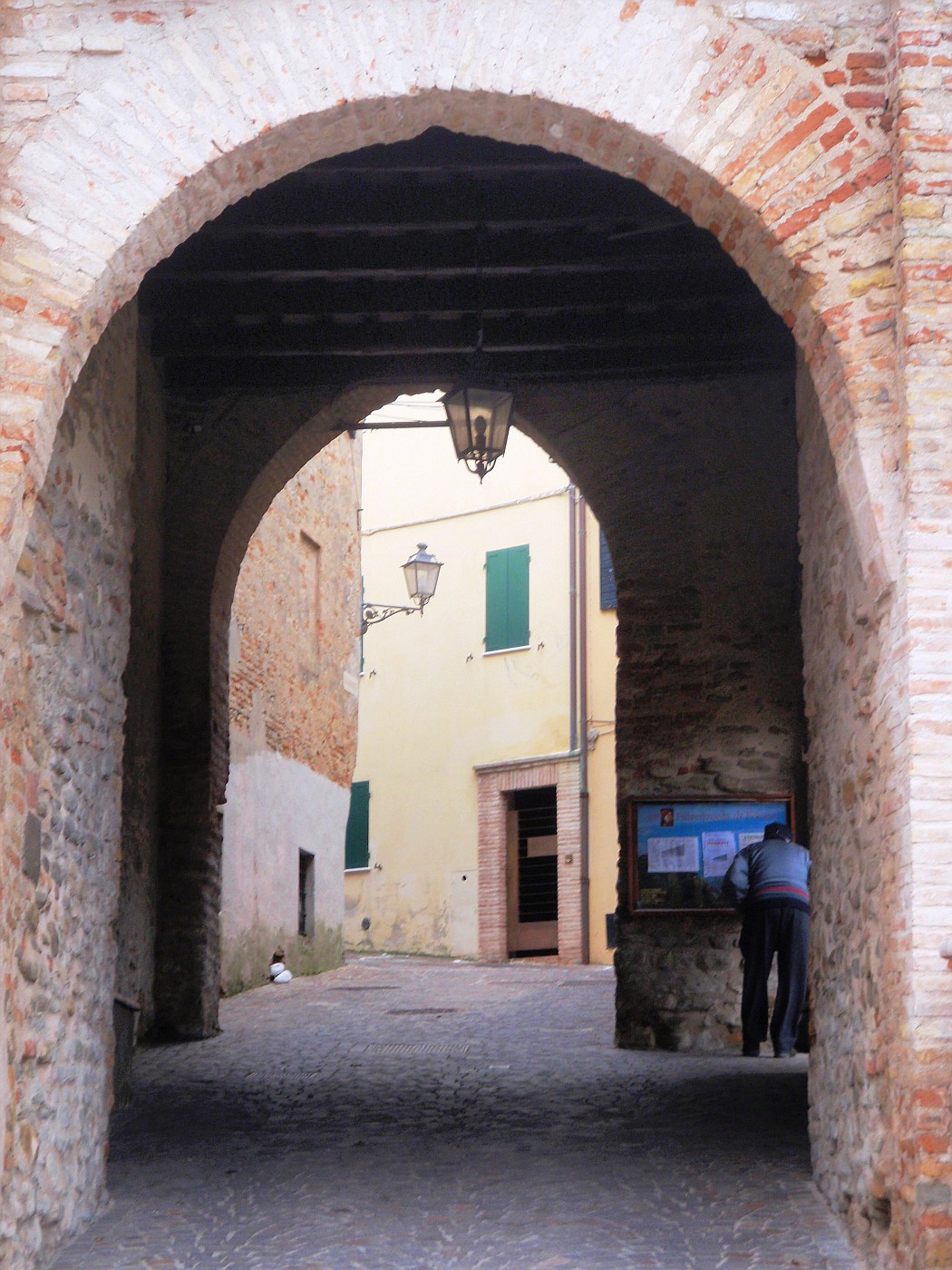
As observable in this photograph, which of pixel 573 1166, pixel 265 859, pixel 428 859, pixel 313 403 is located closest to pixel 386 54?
pixel 573 1166

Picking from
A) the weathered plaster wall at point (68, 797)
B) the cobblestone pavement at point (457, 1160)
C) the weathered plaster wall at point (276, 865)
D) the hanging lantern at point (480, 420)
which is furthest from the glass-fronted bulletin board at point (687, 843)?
the weathered plaster wall at point (276, 865)

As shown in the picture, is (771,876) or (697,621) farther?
(697,621)

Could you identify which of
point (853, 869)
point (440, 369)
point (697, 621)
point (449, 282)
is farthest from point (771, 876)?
point (853, 869)

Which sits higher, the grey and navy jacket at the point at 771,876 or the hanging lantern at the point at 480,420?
the hanging lantern at the point at 480,420

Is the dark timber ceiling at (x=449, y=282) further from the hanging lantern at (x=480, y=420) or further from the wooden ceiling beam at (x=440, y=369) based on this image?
the hanging lantern at (x=480, y=420)

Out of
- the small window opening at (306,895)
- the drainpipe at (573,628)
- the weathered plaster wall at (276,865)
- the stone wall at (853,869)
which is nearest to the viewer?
the stone wall at (853,869)

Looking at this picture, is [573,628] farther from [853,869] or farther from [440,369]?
[853,869]

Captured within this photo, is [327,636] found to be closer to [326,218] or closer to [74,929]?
[326,218]

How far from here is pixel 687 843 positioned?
955 cm

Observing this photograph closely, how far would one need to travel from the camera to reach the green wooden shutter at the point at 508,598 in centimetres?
2217

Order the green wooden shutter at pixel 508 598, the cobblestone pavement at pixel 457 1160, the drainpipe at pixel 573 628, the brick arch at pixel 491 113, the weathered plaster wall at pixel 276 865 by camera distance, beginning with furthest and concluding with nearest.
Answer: the green wooden shutter at pixel 508 598
the drainpipe at pixel 573 628
the weathered plaster wall at pixel 276 865
the cobblestone pavement at pixel 457 1160
the brick arch at pixel 491 113

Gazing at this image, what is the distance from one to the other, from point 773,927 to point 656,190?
16.4ft

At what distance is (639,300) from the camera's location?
324 inches

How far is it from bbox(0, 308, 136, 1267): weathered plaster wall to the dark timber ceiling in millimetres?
1625
